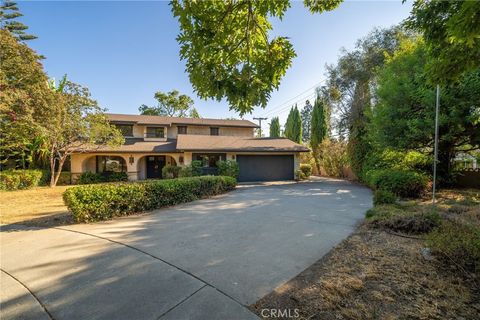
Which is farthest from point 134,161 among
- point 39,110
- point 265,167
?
point 265,167

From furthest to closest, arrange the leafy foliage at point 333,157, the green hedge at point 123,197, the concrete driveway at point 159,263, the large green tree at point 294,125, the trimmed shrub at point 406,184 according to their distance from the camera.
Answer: the large green tree at point 294,125 < the leafy foliage at point 333,157 < the trimmed shrub at point 406,184 < the green hedge at point 123,197 < the concrete driveway at point 159,263

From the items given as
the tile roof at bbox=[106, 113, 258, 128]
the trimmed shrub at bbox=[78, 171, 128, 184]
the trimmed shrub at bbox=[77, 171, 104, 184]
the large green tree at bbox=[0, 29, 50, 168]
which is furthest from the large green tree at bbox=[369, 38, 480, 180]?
the trimmed shrub at bbox=[77, 171, 104, 184]

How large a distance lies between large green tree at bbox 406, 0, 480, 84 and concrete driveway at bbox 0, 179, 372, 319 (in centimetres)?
360

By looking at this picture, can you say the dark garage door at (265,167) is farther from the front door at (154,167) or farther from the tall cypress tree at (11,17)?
the tall cypress tree at (11,17)

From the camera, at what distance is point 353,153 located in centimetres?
1551

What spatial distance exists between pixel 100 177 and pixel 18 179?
15.2 ft

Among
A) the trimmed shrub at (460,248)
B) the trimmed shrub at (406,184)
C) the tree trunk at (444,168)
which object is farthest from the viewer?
the tree trunk at (444,168)

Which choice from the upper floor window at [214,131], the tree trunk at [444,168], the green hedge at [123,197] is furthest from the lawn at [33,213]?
the tree trunk at [444,168]

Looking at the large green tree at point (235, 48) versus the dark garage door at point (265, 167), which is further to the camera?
the dark garage door at point (265, 167)

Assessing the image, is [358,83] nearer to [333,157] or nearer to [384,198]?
[333,157]

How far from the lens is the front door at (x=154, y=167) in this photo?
19.5 m

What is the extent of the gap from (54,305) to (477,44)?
265 inches

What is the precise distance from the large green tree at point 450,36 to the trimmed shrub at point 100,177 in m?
19.5

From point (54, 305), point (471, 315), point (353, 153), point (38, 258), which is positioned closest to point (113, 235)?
point (38, 258)
